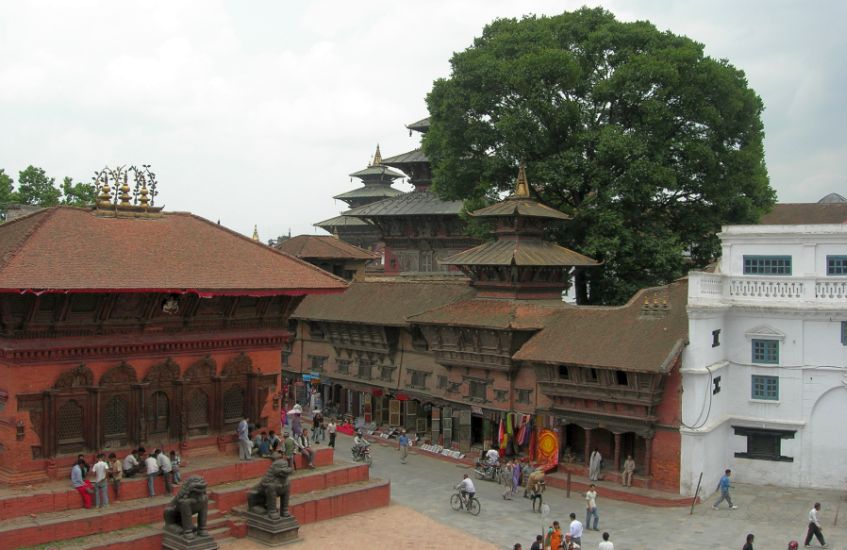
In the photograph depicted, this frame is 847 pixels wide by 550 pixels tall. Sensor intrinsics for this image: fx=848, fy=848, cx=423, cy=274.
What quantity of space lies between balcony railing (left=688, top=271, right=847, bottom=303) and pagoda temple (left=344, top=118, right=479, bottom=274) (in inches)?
773

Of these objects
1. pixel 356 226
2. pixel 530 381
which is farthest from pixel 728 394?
pixel 356 226

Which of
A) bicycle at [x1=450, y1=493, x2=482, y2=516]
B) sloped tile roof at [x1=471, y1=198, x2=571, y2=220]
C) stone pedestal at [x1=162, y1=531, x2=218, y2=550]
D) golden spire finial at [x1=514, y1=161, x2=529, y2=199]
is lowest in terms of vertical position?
bicycle at [x1=450, y1=493, x2=482, y2=516]

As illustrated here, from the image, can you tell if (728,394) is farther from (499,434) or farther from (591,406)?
(499,434)

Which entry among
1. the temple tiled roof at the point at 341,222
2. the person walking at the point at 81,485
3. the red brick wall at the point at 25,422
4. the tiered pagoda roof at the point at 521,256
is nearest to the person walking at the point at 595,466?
the tiered pagoda roof at the point at 521,256

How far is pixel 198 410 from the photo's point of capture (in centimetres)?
2316

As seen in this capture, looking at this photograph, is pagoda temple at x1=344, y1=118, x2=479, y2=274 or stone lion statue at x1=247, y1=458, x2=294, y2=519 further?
pagoda temple at x1=344, y1=118, x2=479, y2=274

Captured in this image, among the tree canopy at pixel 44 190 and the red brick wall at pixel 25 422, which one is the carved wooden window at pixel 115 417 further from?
the tree canopy at pixel 44 190

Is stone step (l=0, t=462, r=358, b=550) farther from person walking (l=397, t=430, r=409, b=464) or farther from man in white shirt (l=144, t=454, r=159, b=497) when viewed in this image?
person walking (l=397, t=430, r=409, b=464)


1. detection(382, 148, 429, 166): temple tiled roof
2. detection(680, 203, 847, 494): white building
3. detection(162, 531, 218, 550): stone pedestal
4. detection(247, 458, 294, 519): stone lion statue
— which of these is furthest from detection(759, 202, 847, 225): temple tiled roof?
detection(162, 531, 218, 550): stone pedestal

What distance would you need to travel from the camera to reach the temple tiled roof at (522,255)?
Result: 30.5m

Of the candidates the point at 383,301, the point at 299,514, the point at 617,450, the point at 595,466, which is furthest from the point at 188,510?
the point at 383,301

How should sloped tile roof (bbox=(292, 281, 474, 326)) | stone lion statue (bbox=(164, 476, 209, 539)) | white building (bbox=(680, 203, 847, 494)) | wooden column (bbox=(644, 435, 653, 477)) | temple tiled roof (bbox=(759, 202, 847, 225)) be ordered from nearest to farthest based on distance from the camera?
stone lion statue (bbox=(164, 476, 209, 539)) → white building (bbox=(680, 203, 847, 494)) → wooden column (bbox=(644, 435, 653, 477)) → sloped tile roof (bbox=(292, 281, 474, 326)) → temple tiled roof (bbox=(759, 202, 847, 225))

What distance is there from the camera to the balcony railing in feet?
81.9

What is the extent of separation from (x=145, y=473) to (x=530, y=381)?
12.9 meters
